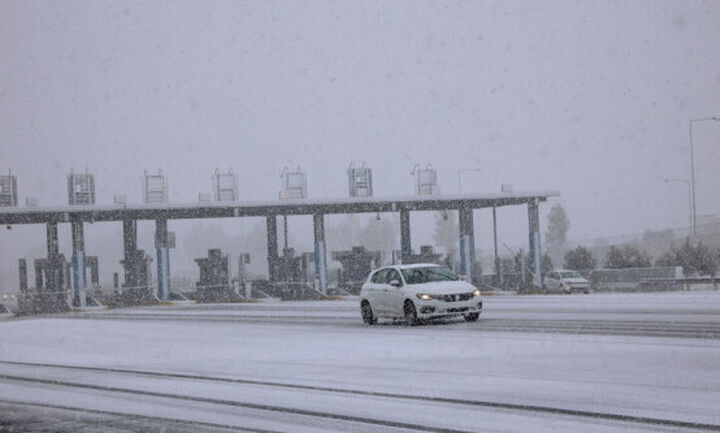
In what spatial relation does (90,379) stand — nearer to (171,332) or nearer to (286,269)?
(171,332)

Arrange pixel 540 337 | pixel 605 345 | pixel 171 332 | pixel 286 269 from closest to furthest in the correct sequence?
pixel 605 345 < pixel 540 337 < pixel 171 332 < pixel 286 269

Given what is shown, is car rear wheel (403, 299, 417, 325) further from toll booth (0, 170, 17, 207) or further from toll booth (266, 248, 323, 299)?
toll booth (0, 170, 17, 207)

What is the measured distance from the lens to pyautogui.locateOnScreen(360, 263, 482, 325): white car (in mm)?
24688

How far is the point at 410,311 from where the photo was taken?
2502 cm

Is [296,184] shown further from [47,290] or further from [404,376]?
[404,376]

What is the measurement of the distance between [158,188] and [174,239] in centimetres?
288

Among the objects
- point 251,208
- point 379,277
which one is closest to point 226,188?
point 251,208

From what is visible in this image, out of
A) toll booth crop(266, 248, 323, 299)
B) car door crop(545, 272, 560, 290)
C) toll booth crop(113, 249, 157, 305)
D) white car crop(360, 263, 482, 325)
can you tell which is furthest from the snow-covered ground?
toll booth crop(266, 248, 323, 299)

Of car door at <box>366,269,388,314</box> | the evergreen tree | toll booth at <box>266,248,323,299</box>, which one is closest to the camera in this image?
car door at <box>366,269,388,314</box>

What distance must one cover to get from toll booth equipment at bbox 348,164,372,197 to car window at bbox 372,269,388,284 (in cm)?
3524

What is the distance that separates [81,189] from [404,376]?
48439mm

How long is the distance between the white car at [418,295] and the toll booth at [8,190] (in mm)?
37200

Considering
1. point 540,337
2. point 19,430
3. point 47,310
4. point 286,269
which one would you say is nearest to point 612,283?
point 286,269

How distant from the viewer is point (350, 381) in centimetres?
1389
